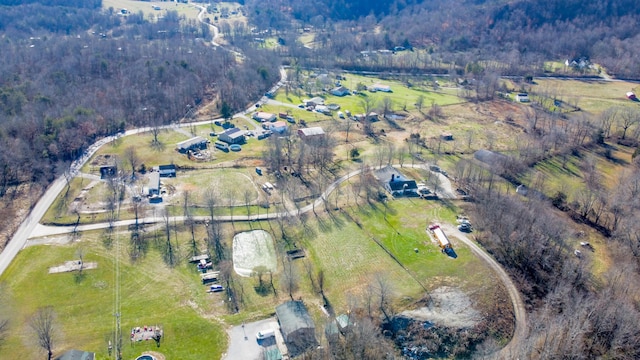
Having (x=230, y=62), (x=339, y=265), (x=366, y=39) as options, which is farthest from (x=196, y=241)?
(x=366, y=39)

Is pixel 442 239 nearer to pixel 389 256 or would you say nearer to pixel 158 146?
pixel 389 256

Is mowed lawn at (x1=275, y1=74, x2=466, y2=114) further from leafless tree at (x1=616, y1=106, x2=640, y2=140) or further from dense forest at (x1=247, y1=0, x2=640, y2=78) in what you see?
leafless tree at (x1=616, y1=106, x2=640, y2=140)

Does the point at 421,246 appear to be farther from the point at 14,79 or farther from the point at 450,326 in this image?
the point at 14,79

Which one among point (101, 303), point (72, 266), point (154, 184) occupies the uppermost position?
point (154, 184)

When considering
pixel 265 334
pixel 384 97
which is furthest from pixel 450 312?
pixel 384 97

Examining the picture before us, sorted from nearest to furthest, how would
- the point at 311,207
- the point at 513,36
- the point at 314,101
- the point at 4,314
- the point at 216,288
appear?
the point at 4,314, the point at 216,288, the point at 311,207, the point at 314,101, the point at 513,36
